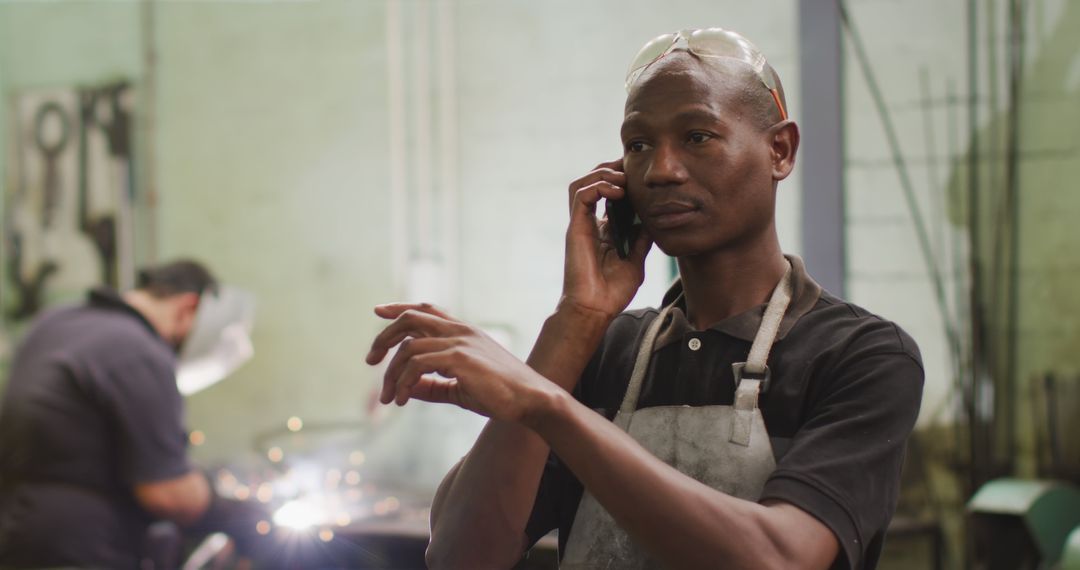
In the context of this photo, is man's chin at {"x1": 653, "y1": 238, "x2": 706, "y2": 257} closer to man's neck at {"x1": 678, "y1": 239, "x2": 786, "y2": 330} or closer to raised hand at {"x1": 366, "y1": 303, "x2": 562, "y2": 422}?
man's neck at {"x1": 678, "y1": 239, "x2": 786, "y2": 330}

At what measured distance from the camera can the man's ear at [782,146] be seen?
1.14 metres

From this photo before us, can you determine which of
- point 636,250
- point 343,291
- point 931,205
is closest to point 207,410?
point 343,291

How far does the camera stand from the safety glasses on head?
3.72ft

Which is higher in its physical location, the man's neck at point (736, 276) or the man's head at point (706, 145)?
the man's head at point (706, 145)

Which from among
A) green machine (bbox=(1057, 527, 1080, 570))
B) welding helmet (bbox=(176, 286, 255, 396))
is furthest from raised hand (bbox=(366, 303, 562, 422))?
welding helmet (bbox=(176, 286, 255, 396))

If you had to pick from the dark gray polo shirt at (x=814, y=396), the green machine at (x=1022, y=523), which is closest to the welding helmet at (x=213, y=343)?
the green machine at (x=1022, y=523)

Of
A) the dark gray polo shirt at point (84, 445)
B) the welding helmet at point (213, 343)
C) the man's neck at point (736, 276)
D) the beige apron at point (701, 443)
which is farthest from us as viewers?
the welding helmet at point (213, 343)

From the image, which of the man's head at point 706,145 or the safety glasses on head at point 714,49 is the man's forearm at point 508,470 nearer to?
the man's head at point 706,145

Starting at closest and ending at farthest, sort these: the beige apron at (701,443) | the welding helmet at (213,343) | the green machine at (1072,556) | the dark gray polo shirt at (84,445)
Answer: the beige apron at (701,443) < the green machine at (1072,556) < the dark gray polo shirt at (84,445) < the welding helmet at (213,343)

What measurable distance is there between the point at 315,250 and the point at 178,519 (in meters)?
2.06

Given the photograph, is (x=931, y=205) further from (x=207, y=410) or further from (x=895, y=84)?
(x=207, y=410)

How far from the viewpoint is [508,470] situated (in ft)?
3.60

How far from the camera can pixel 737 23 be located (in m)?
3.70

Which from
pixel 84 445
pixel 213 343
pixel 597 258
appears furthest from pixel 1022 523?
pixel 213 343
